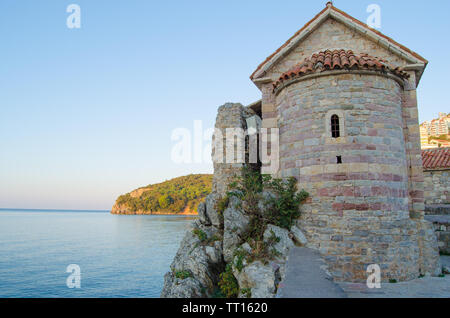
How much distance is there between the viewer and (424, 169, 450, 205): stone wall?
669 inches

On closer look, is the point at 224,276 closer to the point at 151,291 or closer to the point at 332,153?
the point at 332,153

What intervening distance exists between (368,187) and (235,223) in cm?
380

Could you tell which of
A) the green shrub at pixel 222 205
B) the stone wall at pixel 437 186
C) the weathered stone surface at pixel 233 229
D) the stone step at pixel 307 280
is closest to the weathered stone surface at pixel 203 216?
the green shrub at pixel 222 205

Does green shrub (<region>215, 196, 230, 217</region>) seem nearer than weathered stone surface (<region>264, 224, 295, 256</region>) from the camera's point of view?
No

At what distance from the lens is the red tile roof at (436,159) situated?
17.1 meters

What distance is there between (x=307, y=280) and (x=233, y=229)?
3.71m

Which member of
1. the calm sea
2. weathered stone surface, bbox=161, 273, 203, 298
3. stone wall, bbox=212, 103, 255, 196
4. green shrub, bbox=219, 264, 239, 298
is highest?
stone wall, bbox=212, 103, 255, 196

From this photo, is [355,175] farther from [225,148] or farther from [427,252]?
[225,148]

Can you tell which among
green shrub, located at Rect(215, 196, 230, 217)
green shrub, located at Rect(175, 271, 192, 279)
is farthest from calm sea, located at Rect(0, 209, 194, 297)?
green shrub, located at Rect(175, 271, 192, 279)

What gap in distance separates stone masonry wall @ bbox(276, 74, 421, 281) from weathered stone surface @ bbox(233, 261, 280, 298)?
1.79m

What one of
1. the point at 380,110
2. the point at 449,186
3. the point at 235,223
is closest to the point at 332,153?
the point at 380,110

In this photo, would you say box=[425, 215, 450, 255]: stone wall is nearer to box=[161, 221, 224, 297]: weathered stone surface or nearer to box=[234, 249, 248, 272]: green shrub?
box=[161, 221, 224, 297]: weathered stone surface
